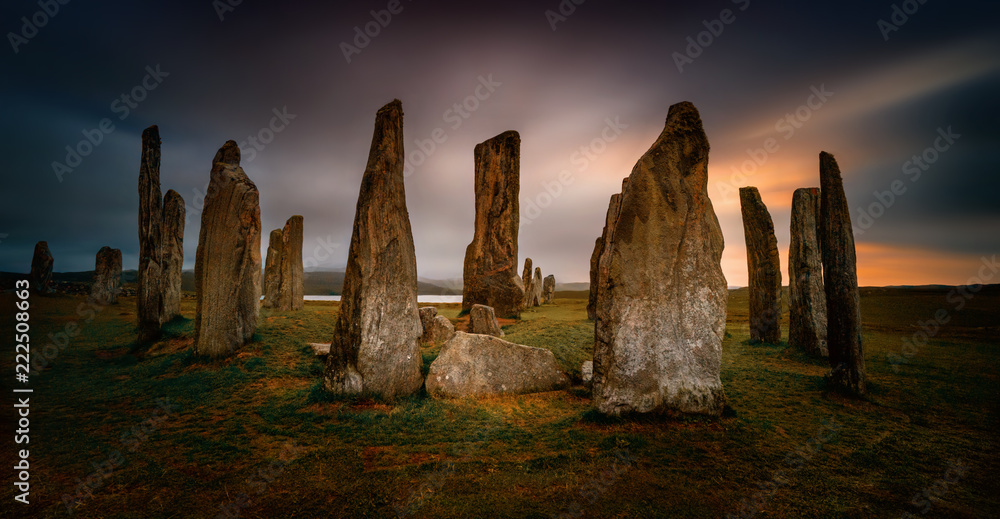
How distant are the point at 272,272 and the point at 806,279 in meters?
24.5

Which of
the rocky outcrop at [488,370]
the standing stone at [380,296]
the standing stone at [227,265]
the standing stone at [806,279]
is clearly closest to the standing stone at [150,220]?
the standing stone at [227,265]

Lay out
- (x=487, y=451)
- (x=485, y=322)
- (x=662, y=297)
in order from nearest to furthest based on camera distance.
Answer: (x=487, y=451) → (x=662, y=297) → (x=485, y=322)

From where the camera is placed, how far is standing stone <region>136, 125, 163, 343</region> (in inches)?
520

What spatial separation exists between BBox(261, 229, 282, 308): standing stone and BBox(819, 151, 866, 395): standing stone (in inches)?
910

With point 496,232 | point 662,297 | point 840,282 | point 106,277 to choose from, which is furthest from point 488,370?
point 106,277

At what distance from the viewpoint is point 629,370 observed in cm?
627

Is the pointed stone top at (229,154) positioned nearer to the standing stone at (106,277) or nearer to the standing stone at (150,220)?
the standing stone at (150,220)

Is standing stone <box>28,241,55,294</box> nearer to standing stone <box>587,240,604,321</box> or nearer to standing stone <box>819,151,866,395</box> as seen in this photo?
standing stone <box>587,240,604,321</box>

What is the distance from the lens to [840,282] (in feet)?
27.1

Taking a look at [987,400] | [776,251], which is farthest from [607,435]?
[776,251]

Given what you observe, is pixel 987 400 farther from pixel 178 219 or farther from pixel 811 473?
pixel 178 219

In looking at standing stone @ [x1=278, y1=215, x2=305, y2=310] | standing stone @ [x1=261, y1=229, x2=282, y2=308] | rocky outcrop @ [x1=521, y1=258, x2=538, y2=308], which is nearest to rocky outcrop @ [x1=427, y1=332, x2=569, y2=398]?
standing stone @ [x1=278, y1=215, x2=305, y2=310]

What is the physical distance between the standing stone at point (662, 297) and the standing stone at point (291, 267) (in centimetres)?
1933

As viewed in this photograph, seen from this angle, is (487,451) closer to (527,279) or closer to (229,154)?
(229,154)
